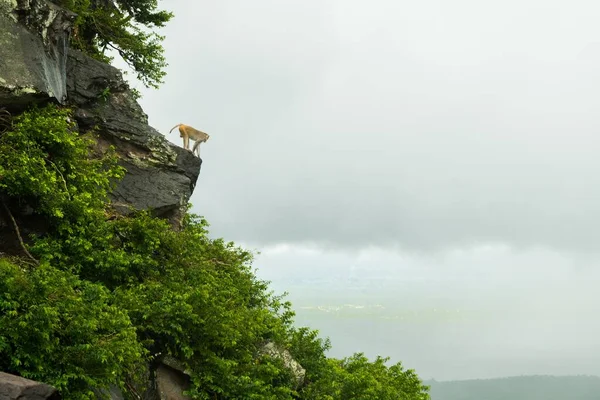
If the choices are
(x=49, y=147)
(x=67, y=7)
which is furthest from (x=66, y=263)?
(x=67, y=7)

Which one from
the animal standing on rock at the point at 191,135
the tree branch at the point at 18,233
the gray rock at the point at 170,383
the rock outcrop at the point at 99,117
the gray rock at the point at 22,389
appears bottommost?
the gray rock at the point at 22,389

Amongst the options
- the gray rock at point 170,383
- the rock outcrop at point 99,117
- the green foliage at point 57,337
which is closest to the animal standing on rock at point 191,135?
the rock outcrop at point 99,117

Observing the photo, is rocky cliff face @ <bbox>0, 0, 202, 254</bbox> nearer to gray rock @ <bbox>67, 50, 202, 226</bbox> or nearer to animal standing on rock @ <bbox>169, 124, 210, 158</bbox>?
gray rock @ <bbox>67, 50, 202, 226</bbox>

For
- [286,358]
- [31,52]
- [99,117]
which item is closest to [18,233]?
[31,52]

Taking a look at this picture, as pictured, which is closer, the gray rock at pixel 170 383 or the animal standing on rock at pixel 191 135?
the gray rock at pixel 170 383

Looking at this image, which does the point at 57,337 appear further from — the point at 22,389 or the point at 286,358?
the point at 286,358

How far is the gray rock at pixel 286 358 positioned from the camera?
A: 1415 cm

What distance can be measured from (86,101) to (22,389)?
1346 centimetres

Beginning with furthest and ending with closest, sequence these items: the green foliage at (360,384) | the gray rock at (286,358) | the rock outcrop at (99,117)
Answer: the green foliage at (360,384) < the gray rock at (286,358) < the rock outcrop at (99,117)

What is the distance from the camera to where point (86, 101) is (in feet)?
61.2

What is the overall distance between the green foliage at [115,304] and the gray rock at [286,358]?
7.9 inches

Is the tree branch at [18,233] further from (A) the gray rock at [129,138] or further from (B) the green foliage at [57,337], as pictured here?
(A) the gray rock at [129,138]

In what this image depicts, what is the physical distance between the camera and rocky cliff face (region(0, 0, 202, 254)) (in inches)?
549

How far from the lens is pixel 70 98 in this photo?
18125mm
